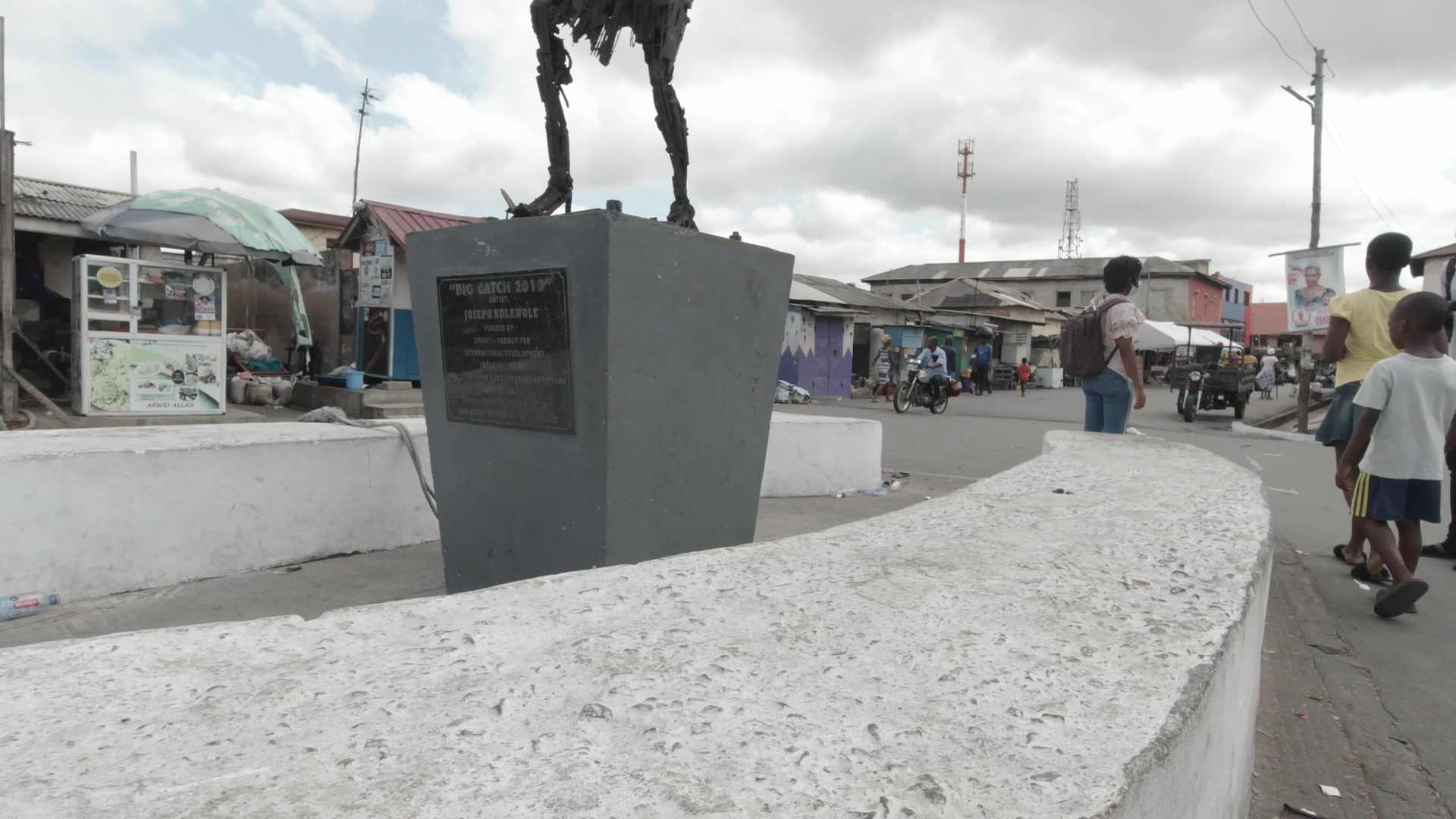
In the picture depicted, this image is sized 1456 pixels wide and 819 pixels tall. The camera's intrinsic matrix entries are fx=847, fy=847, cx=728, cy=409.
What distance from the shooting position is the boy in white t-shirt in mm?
3629

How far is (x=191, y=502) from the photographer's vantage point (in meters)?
3.70

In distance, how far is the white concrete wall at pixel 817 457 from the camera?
20.6 feet

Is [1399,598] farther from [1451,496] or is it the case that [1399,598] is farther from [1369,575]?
[1451,496]

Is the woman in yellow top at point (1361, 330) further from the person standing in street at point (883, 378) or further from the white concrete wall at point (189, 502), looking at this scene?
the person standing in street at point (883, 378)

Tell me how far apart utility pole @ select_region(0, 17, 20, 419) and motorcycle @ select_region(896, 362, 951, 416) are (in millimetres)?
13108

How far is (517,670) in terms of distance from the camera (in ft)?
4.17

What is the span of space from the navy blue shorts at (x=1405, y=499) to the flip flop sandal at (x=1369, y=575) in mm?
697

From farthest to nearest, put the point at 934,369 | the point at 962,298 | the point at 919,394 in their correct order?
the point at 962,298, the point at 919,394, the point at 934,369

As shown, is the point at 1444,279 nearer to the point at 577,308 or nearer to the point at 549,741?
the point at 577,308

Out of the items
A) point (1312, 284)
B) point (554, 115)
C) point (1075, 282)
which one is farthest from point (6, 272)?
point (1075, 282)

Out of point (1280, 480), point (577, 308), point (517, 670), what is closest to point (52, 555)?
point (577, 308)

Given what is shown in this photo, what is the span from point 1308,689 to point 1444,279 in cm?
348

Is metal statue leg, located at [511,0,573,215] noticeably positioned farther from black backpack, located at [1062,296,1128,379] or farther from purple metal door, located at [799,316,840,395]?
purple metal door, located at [799,316,840,395]

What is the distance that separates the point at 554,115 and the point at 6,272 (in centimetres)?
653
